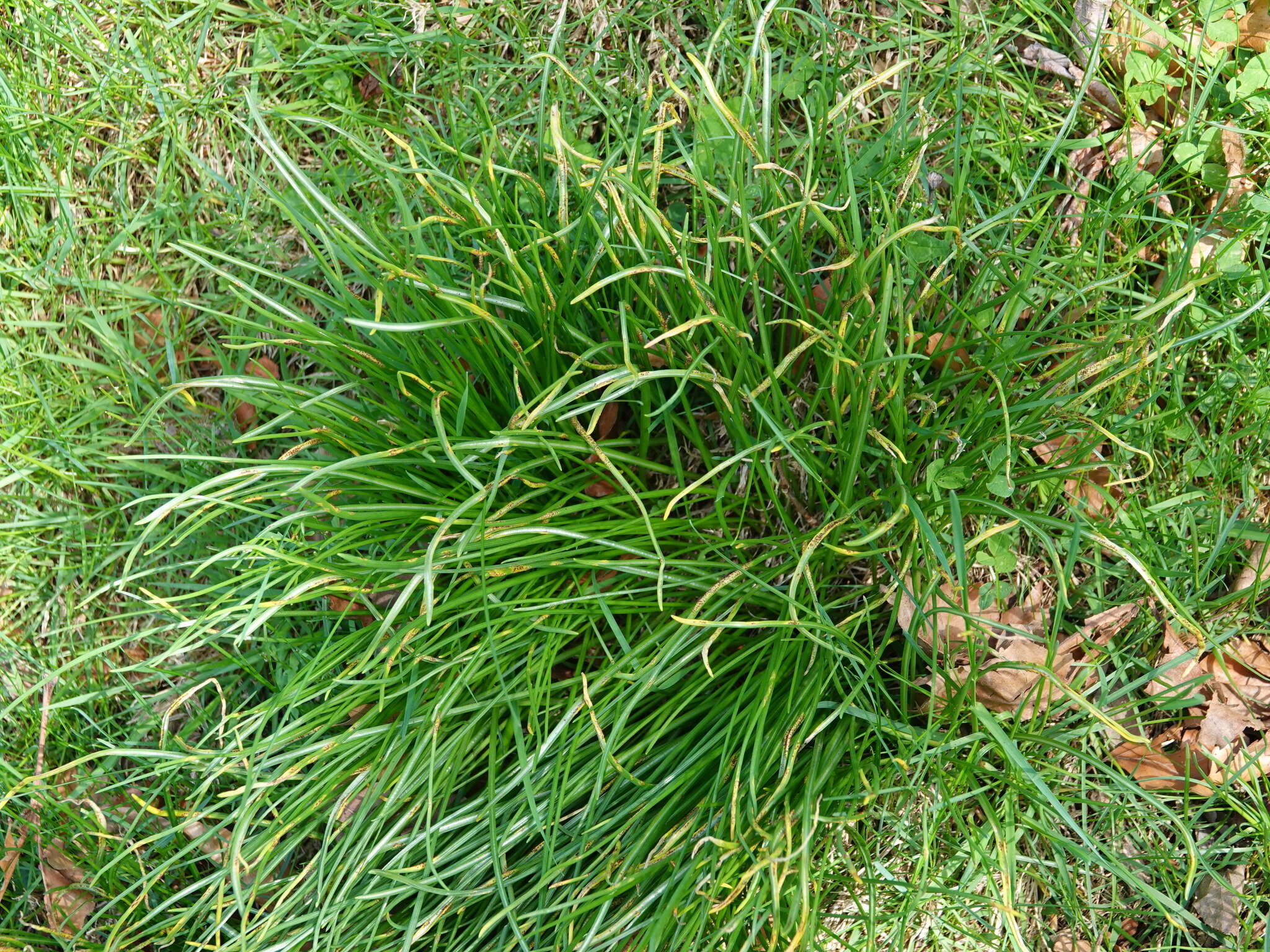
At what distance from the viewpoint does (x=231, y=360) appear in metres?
2.44

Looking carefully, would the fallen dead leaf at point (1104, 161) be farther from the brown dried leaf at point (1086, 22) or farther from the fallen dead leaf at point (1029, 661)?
the fallen dead leaf at point (1029, 661)

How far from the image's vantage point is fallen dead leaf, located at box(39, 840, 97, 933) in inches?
89.9

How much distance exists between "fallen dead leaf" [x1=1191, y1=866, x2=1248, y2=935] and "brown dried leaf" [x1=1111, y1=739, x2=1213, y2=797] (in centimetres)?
19

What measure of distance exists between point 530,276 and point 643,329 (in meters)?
0.24

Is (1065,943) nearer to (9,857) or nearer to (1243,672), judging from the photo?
(1243,672)

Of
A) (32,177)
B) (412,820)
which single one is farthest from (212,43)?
(412,820)

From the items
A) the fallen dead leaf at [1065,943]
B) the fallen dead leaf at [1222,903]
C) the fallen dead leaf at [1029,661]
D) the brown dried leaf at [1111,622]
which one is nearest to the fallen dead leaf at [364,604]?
the fallen dead leaf at [1029,661]

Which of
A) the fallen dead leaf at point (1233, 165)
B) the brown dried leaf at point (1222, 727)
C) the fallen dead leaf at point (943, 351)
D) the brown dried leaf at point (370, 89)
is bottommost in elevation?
the brown dried leaf at point (1222, 727)

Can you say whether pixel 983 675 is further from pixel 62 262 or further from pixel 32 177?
pixel 32 177

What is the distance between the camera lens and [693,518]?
1.87 meters

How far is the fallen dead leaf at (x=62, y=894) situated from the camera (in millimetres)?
2283

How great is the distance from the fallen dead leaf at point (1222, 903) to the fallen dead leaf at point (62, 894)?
257 centimetres

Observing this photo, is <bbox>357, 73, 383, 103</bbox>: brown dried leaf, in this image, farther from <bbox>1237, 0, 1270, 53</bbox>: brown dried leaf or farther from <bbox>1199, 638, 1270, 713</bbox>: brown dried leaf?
<bbox>1199, 638, 1270, 713</bbox>: brown dried leaf

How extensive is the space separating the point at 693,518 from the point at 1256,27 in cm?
173
